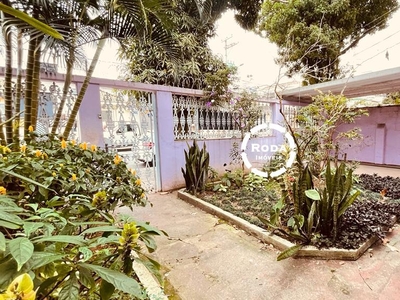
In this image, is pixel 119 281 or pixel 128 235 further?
pixel 128 235

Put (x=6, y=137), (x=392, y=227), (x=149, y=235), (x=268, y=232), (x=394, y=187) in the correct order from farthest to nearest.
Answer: (x=394, y=187)
(x=392, y=227)
(x=268, y=232)
(x=6, y=137)
(x=149, y=235)

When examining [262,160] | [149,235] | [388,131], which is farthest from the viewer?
[388,131]

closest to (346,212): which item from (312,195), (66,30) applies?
(312,195)

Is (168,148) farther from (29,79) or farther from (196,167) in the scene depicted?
(29,79)

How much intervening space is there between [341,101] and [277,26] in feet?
15.5

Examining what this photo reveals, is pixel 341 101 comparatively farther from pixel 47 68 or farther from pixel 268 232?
pixel 47 68

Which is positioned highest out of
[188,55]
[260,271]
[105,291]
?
[188,55]

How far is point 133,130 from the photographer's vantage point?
12.9 feet

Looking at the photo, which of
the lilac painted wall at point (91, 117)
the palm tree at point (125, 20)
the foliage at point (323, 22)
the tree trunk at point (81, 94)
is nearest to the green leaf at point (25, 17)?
the palm tree at point (125, 20)

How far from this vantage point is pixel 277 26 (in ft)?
22.2

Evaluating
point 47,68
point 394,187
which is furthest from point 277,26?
point 47,68

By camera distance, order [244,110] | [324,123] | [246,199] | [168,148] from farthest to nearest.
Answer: [244,110], [168,148], [246,199], [324,123]

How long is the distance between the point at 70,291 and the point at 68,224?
310 millimetres

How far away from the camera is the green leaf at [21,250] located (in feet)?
1.54
